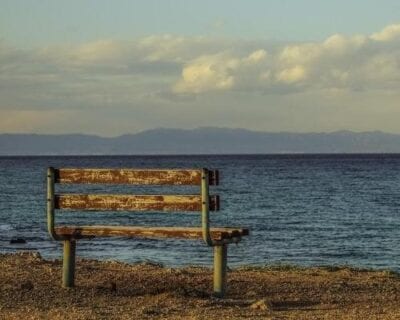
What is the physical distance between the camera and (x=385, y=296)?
1333 cm

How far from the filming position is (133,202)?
41.2 ft

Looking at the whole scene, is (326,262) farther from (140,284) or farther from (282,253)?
(140,284)

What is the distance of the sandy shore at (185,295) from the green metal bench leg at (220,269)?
8.0 inches

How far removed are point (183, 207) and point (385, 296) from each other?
10.9 ft

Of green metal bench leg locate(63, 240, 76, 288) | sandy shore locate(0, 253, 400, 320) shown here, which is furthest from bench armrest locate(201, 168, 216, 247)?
green metal bench leg locate(63, 240, 76, 288)

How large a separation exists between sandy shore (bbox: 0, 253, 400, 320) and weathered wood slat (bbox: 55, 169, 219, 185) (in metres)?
1.54

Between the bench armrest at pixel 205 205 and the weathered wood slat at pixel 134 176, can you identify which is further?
the weathered wood slat at pixel 134 176

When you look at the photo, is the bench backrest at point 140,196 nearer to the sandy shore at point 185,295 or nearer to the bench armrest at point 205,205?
the bench armrest at point 205,205

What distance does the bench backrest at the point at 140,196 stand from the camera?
39.9 feet

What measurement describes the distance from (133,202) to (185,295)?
4.69ft

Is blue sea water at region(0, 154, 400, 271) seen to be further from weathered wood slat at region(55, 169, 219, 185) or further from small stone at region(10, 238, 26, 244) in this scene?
weathered wood slat at region(55, 169, 219, 185)

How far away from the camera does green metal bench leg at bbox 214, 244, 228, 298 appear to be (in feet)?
41.0

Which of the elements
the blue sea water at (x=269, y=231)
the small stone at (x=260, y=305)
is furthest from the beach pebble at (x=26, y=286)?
the blue sea water at (x=269, y=231)

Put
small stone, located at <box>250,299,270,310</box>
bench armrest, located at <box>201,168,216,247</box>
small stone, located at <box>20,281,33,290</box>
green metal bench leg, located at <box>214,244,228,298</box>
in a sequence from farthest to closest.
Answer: small stone, located at <box>20,281,33,290</box> → green metal bench leg, located at <box>214,244,228,298</box> → bench armrest, located at <box>201,168,216,247</box> → small stone, located at <box>250,299,270,310</box>
